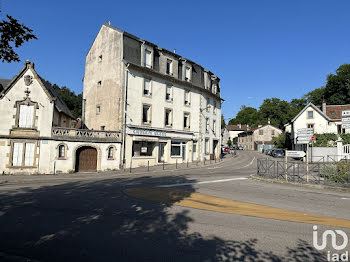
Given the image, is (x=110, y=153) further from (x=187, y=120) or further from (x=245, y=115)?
(x=245, y=115)

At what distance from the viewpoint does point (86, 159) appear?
21031 mm

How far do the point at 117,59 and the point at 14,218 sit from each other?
2027 cm

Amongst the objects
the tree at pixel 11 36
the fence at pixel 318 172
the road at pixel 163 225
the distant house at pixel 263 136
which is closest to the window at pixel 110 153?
the road at pixel 163 225

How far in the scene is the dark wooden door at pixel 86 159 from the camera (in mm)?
20766

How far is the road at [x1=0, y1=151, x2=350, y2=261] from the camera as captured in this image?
4.63 metres

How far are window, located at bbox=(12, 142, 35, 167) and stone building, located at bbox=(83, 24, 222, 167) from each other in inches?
293

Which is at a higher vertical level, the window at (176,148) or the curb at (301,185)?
the window at (176,148)

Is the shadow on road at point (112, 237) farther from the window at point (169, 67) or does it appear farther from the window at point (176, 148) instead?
the window at point (169, 67)

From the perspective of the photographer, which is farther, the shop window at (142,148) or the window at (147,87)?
the window at (147,87)

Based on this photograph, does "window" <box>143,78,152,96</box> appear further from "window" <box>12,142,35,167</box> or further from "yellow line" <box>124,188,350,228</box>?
"yellow line" <box>124,188,350,228</box>

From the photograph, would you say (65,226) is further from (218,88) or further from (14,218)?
(218,88)

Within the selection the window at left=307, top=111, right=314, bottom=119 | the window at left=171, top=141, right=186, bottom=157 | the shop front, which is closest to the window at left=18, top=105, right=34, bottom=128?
the shop front

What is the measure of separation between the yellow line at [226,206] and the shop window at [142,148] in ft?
42.9

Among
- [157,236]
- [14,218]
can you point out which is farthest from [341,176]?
[14,218]
